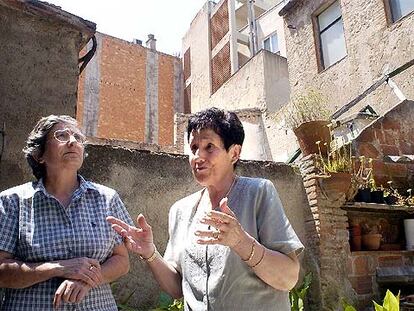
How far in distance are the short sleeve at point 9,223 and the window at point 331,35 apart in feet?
33.5

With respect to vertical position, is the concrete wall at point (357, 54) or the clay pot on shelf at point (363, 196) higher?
the concrete wall at point (357, 54)

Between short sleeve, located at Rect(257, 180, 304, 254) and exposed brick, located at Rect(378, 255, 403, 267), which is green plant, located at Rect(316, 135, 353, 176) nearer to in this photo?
exposed brick, located at Rect(378, 255, 403, 267)

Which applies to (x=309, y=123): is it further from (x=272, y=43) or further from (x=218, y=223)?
(x=272, y=43)

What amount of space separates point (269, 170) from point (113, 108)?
585 inches

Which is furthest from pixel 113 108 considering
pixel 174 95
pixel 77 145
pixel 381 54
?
pixel 77 145

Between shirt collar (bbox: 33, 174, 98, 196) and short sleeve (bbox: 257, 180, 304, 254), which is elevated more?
shirt collar (bbox: 33, 174, 98, 196)

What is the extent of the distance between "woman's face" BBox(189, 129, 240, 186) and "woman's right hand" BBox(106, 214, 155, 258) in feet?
1.14

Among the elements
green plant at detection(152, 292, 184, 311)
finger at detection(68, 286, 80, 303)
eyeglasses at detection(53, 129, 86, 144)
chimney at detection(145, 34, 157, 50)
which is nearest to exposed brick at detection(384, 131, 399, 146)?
green plant at detection(152, 292, 184, 311)

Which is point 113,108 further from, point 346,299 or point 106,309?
point 106,309

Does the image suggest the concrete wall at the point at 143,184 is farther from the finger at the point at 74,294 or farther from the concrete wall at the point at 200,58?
the concrete wall at the point at 200,58

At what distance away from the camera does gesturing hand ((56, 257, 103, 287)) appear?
173 cm

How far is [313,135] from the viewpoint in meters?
4.97

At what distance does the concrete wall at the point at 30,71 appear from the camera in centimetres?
414

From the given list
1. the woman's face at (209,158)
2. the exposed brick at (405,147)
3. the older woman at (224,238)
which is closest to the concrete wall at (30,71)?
the older woman at (224,238)
